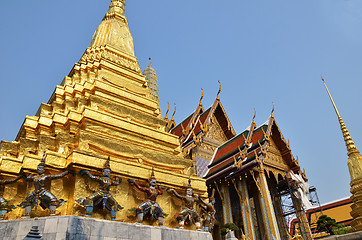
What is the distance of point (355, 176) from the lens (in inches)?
204

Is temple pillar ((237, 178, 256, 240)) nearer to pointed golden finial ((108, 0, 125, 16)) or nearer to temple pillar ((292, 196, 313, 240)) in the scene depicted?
Answer: temple pillar ((292, 196, 313, 240))

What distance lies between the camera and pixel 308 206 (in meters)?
11.8

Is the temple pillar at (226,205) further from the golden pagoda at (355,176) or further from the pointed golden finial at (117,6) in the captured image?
the pointed golden finial at (117,6)

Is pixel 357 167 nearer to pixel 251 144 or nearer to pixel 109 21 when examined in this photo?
pixel 251 144

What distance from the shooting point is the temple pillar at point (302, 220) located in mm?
11195

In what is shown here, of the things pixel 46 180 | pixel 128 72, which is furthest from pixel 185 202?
pixel 128 72

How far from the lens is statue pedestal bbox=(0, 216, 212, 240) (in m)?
3.49

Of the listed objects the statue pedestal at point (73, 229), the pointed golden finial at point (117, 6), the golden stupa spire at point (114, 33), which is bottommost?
the statue pedestal at point (73, 229)

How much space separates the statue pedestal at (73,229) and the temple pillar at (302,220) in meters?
9.41

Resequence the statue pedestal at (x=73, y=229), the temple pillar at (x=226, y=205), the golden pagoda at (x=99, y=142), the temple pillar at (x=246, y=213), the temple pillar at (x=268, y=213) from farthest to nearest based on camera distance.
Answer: the temple pillar at (x=226, y=205), the temple pillar at (x=246, y=213), the temple pillar at (x=268, y=213), the golden pagoda at (x=99, y=142), the statue pedestal at (x=73, y=229)

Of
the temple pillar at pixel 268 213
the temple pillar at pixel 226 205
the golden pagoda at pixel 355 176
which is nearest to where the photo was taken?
the golden pagoda at pixel 355 176

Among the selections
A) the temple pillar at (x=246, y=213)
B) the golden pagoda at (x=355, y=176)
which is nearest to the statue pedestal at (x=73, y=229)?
the golden pagoda at (x=355, y=176)

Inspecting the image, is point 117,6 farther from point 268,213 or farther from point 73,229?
point 268,213

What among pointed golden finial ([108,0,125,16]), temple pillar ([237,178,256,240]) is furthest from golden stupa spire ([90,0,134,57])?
temple pillar ([237,178,256,240])
